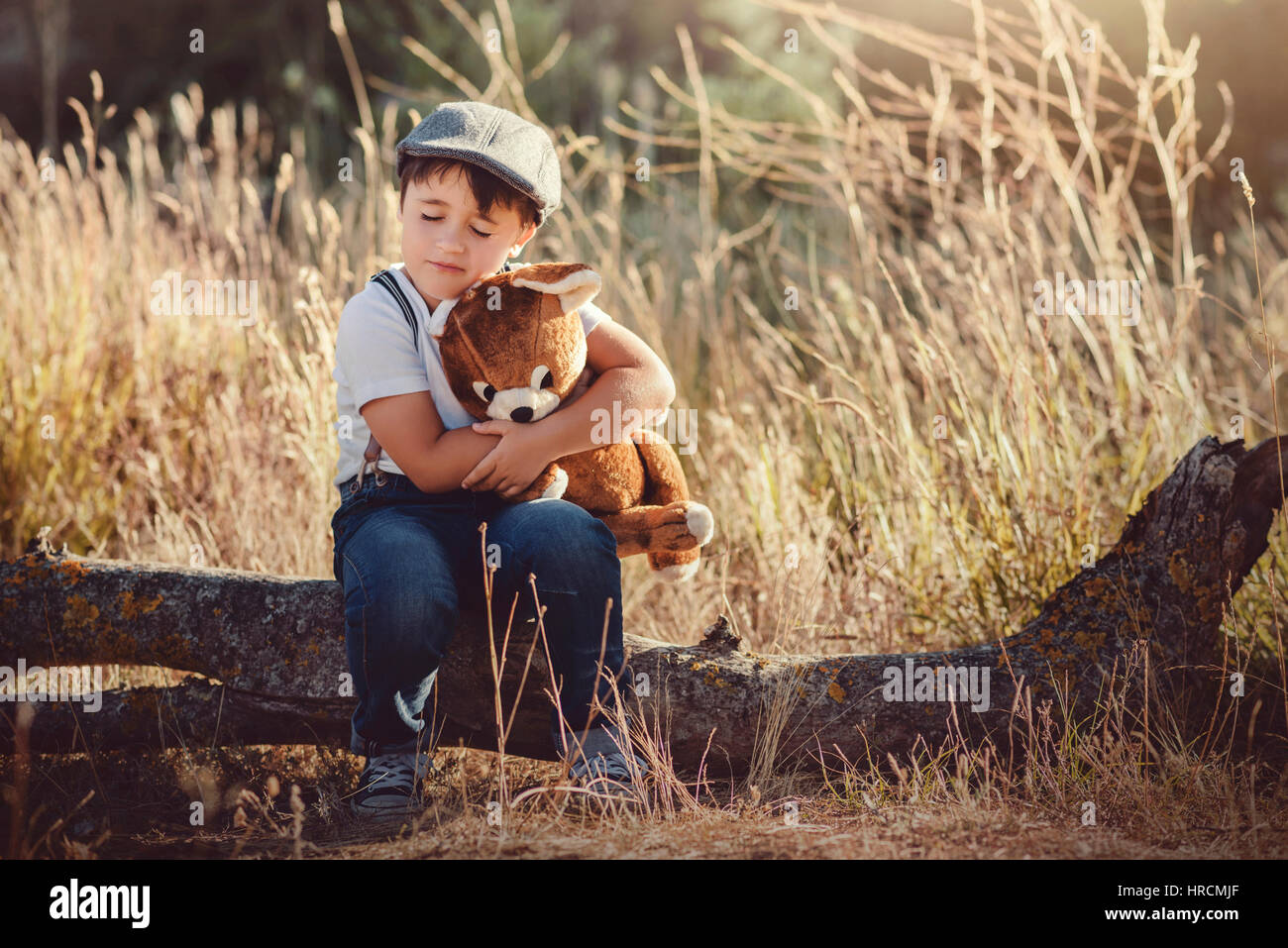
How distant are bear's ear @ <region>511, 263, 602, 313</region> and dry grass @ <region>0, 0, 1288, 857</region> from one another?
0.85 m

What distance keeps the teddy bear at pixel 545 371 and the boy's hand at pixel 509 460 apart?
0.9 inches

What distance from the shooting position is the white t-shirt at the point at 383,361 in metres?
2.08

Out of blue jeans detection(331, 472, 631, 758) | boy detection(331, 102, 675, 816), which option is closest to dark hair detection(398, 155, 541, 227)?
boy detection(331, 102, 675, 816)

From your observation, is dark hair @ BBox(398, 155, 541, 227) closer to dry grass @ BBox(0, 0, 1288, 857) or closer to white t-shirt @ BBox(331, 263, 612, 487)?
white t-shirt @ BBox(331, 263, 612, 487)

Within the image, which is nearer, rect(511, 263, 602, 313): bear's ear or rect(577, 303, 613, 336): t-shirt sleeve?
rect(511, 263, 602, 313): bear's ear

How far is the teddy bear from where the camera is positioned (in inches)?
80.7

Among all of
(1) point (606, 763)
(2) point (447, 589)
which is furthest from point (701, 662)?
(2) point (447, 589)

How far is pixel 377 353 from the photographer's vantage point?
2086 millimetres

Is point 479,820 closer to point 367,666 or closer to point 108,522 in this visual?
point 367,666

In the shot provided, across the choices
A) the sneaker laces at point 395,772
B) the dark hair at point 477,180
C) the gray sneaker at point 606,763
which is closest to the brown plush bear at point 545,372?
the dark hair at point 477,180

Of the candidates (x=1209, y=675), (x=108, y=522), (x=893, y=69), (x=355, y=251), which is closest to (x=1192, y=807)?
(x=1209, y=675)

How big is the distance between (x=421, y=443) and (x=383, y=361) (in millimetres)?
172

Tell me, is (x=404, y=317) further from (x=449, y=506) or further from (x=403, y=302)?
(x=449, y=506)
